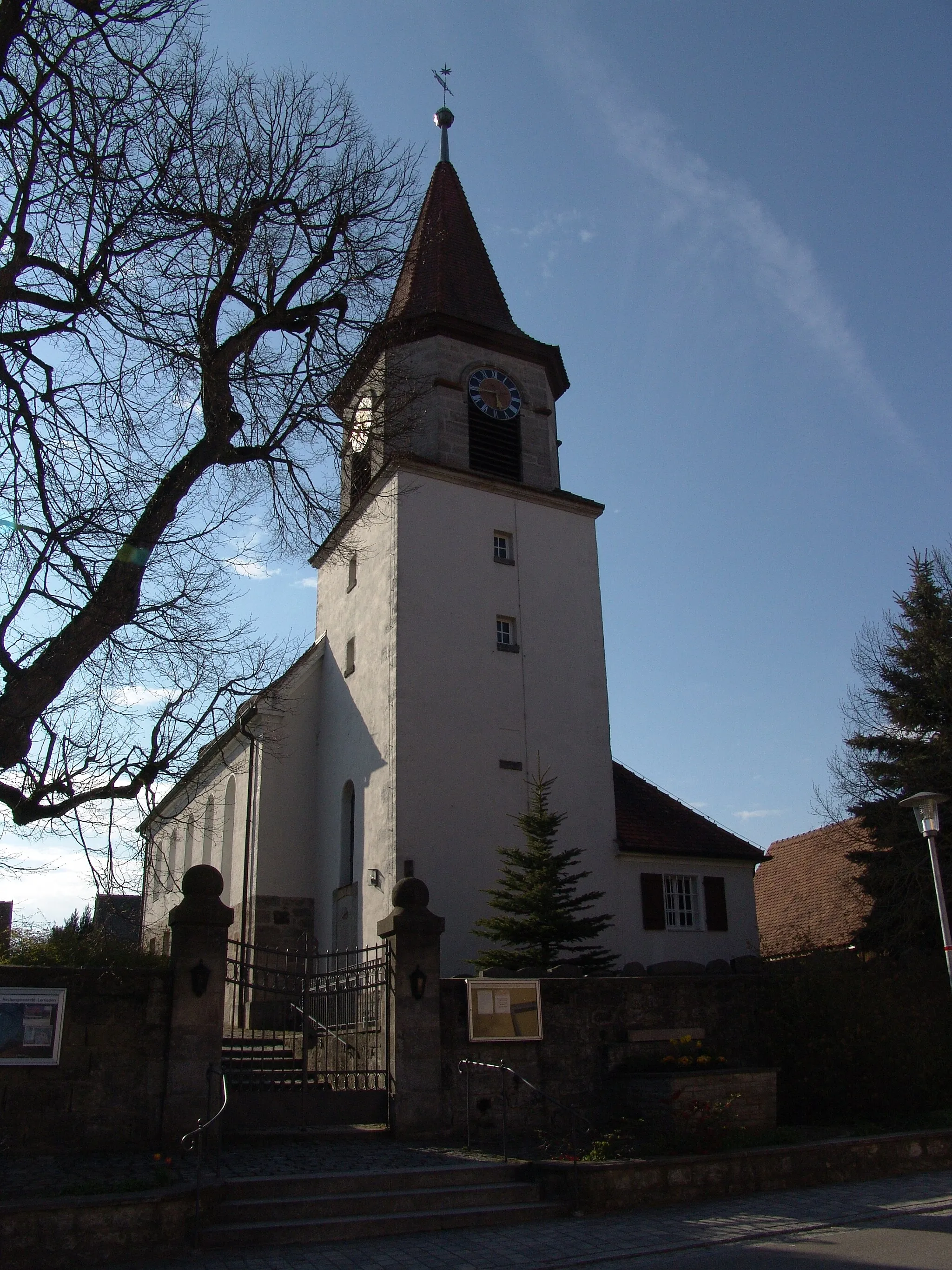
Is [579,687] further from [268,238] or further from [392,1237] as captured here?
[392,1237]

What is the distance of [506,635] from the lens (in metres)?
21.3

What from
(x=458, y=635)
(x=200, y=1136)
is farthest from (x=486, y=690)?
(x=200, y=1136)

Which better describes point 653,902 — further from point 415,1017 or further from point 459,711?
point 415,1017

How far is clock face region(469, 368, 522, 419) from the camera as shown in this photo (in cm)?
2311

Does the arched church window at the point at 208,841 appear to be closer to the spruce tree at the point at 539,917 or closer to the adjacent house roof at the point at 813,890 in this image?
the spruce tree at the point at 539,917

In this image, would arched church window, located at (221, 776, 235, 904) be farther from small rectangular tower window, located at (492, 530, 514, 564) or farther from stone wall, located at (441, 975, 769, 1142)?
stone wall, located at (441, 975, 769, 1142)

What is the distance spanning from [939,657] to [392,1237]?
16972mm

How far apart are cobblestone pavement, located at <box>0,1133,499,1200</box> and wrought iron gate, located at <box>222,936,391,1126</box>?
414 mm

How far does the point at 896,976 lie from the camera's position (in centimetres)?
1464

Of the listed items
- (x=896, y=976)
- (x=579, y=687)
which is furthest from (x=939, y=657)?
(x=896, y=976)

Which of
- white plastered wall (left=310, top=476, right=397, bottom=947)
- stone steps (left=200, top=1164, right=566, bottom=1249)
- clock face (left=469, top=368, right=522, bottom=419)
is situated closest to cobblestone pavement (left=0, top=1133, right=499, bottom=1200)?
stone steps (left=200, top=1164, right=566, bottom=1249)

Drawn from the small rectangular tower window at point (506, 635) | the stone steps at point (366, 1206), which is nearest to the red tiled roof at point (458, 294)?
the small rectangular tower window at point (506, 635)

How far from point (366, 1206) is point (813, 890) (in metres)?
22.7

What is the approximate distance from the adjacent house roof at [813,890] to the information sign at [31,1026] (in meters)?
16.0
